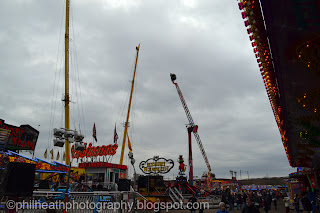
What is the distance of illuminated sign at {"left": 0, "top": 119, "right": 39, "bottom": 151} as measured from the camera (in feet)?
96.1

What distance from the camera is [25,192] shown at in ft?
28.7

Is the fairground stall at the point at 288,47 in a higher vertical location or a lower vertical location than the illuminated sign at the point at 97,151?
higher

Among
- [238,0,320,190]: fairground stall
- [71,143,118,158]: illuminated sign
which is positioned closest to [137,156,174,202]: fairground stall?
[71,143,118,158]: illuminated sign

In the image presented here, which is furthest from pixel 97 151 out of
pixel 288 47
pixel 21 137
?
pixel 288 47

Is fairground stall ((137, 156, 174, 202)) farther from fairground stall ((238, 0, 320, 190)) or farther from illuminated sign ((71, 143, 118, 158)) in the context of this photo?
fairground stall ((238, 0, 320, 190))

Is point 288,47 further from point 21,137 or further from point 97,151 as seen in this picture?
point 97,151

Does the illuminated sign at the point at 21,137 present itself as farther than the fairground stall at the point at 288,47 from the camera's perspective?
Yes

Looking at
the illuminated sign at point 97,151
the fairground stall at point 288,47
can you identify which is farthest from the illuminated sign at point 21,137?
the fairground stall at point 288,47

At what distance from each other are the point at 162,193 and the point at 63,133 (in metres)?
20.3

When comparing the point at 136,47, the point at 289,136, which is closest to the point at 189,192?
the point at 289,136

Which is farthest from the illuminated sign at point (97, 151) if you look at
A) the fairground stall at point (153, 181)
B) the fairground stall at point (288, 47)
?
the fairground stall at point (288, 47)

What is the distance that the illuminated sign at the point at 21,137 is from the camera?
2930 cm

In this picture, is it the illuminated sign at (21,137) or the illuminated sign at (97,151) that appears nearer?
the illuminated sign at (21,137)

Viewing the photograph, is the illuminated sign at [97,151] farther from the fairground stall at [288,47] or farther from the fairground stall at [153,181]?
the fairground stall at [288,47]
